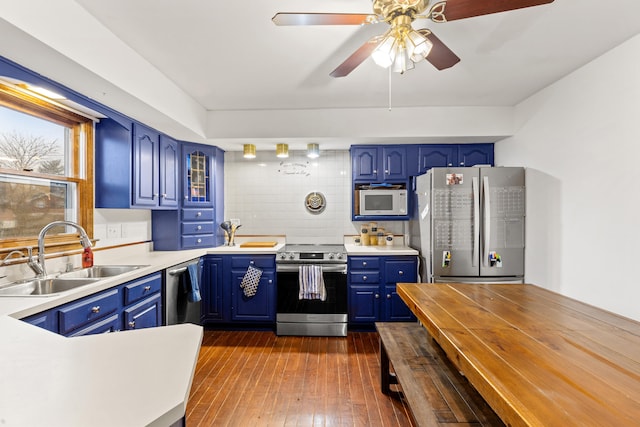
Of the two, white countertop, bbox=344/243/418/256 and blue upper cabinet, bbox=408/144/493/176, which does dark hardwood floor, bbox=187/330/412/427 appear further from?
blue upper cabinet, bbox=408/144/493/176

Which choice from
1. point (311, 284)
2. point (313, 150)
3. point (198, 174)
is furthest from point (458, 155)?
point (198, 174)

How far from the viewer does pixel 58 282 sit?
205cm

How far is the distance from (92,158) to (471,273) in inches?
143

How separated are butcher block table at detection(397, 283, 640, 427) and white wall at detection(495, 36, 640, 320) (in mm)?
752

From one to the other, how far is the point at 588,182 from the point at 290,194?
294cm

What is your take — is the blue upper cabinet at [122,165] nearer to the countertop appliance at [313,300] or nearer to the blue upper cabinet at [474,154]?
the countertop appliance at [313,300]

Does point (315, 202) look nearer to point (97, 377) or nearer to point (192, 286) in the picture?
point (192, 286)

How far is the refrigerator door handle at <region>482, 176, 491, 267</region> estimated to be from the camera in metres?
2.94

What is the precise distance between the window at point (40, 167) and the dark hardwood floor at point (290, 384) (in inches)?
62.4

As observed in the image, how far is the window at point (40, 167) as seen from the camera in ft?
6.56

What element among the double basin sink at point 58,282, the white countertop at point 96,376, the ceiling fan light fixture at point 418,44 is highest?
the ceiling fan light fixture at point 418,44

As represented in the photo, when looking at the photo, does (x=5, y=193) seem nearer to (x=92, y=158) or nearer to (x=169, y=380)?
(x=92, y=158)

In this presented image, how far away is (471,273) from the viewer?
2.97 m

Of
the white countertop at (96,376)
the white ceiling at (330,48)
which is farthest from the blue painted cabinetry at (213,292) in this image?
the white countertop at (96,376)
